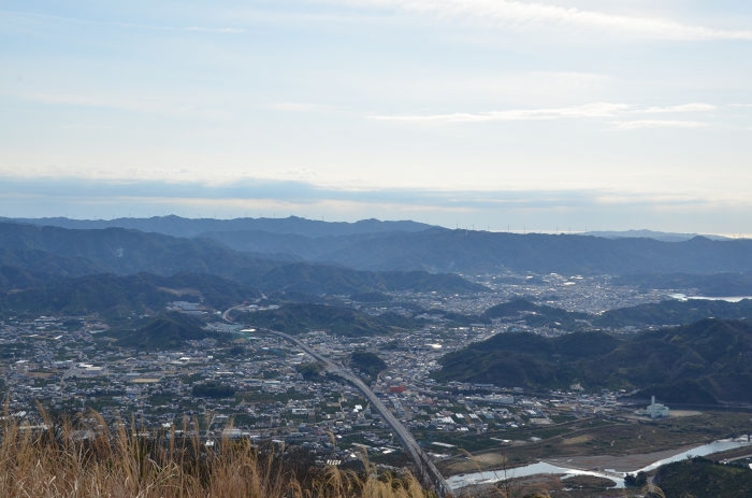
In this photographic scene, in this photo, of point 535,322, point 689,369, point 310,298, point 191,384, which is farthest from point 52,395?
point 310,298

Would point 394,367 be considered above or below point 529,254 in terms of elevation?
below

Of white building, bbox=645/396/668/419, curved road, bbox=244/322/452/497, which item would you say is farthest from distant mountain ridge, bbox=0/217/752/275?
white building, bbox=645/396/668/419

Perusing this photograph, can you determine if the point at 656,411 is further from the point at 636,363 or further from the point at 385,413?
the point at 385,413

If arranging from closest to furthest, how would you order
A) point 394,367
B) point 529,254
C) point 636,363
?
1. point 636,363
2. point 394,367
3. point 529,254

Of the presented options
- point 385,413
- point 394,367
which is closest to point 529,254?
point 394,367

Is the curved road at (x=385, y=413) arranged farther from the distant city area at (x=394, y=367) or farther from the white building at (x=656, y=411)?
the white building at (x=656, y=411)

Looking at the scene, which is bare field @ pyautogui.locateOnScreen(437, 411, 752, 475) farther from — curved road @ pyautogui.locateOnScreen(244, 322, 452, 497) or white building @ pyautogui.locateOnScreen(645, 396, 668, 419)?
curved road @ pyautogui.locateOnScreen(244, 322, 452, 497)

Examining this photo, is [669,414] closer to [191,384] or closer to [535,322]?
[191,384]

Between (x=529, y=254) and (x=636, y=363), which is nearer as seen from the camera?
(x=636, y=363)

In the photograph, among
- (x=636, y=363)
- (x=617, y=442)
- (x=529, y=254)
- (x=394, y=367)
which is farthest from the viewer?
(x=529, y=254)

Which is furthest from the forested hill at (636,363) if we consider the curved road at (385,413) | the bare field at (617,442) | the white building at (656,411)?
the curved road at (385,413)
